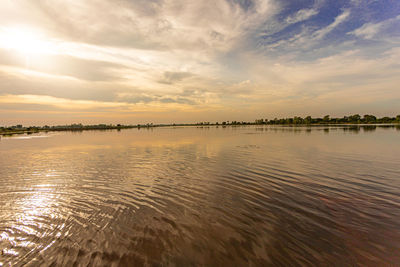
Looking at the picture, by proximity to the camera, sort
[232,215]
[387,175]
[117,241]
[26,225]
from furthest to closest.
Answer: [387,175], [232,215], [26,225], [117,241]

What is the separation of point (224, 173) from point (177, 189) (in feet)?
19.4

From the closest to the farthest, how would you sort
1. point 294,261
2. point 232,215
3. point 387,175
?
1. point 294,261
2. point 232,215
3. point 387,175

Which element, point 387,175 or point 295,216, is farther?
point 387,175

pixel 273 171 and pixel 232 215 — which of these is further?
pixel 273 171

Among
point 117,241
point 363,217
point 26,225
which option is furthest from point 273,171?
point 26,225

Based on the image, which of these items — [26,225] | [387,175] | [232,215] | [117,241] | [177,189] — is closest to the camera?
[117,241]

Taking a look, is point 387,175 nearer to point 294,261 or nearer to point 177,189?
point 294,261

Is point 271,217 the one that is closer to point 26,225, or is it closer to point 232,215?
point 232,215

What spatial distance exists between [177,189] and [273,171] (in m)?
10.5

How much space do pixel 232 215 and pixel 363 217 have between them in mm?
6872

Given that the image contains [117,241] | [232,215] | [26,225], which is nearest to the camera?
[117,241]

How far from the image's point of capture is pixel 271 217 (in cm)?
878

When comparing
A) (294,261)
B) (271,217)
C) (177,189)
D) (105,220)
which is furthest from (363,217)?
(105,220)

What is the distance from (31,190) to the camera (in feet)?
43.1
